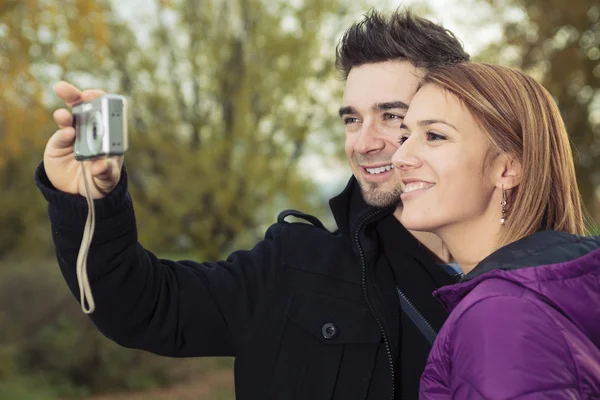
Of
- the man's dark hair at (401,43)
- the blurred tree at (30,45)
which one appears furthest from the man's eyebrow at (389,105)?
the blurred tree at (30,45)

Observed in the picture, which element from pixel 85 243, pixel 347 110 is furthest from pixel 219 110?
pixel 85 243

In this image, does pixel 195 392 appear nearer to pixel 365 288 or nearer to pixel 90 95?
pixel 365 288

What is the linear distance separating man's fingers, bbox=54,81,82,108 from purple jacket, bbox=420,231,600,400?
93 centimetres

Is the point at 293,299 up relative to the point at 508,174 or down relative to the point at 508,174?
down

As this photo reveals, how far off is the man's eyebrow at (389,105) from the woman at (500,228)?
648mm

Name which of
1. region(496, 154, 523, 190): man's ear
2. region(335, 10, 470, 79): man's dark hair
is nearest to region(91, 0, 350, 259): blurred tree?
region(335, 10, 470, 79): man's dark hair

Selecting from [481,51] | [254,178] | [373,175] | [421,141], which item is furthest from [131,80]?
[421,141]

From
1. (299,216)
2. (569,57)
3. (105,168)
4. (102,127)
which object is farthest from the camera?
(569,57)

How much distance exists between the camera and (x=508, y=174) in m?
2.01

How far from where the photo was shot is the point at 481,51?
399 inches

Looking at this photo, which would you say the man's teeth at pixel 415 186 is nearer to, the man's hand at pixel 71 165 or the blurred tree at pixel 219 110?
the man's hand at pixel 71 165

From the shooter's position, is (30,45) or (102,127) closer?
(102,127)

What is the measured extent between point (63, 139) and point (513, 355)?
106 cm

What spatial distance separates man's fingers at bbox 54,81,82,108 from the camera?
1.56 metres
